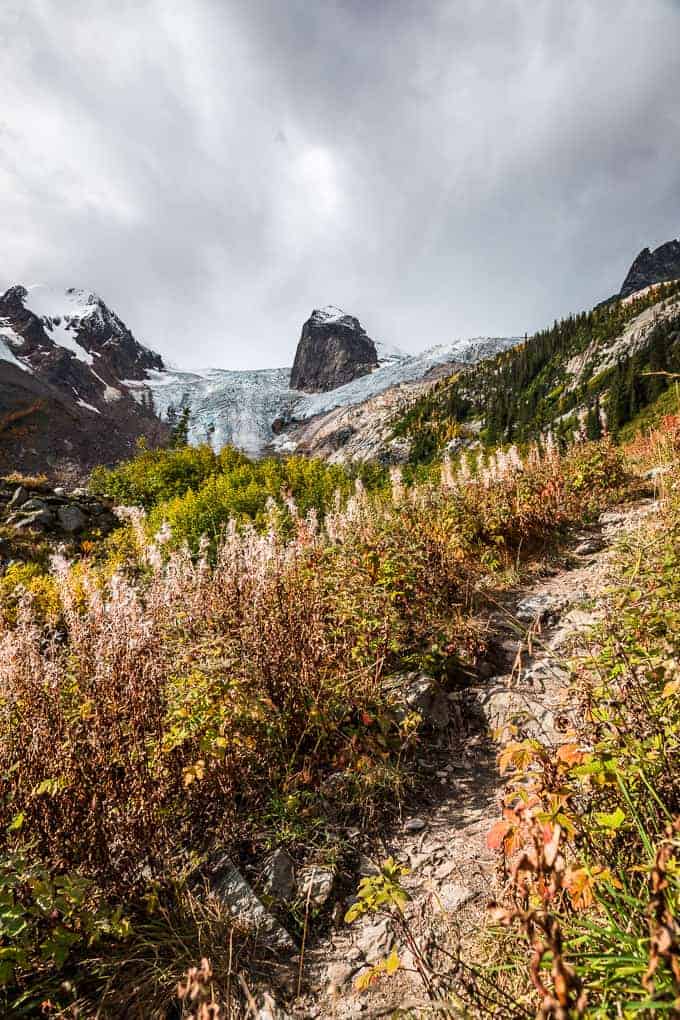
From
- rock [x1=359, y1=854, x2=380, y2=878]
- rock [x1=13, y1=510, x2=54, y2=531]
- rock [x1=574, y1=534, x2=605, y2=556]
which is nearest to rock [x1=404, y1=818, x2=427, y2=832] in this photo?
rock [x1=359, y1=854, x2=380, y2=878]

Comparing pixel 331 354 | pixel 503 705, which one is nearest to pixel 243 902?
pixel 503 705

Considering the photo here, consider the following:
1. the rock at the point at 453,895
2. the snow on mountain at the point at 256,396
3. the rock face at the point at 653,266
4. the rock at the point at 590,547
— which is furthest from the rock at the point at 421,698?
the rock face at the point at 653,266

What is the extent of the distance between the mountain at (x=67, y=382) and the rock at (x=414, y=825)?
6753 cm

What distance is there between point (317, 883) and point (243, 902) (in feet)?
1.33

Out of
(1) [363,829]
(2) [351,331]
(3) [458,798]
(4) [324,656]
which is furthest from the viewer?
(2) [351,331]

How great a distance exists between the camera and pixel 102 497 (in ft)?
49.4

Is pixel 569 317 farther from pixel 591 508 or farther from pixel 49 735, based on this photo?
pixel 49 735

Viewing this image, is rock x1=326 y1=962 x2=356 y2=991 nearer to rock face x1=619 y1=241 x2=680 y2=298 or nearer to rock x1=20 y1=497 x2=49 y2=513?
rock x1=20 y1=497 x2=49 y2=513

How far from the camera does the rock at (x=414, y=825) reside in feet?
8.96

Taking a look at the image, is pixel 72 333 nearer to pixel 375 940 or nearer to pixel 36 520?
pixel 36 520

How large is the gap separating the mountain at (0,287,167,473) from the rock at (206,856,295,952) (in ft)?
220

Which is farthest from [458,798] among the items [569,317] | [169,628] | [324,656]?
[569,317]

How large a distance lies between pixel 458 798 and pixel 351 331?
15813cm

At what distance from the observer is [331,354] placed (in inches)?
5610
